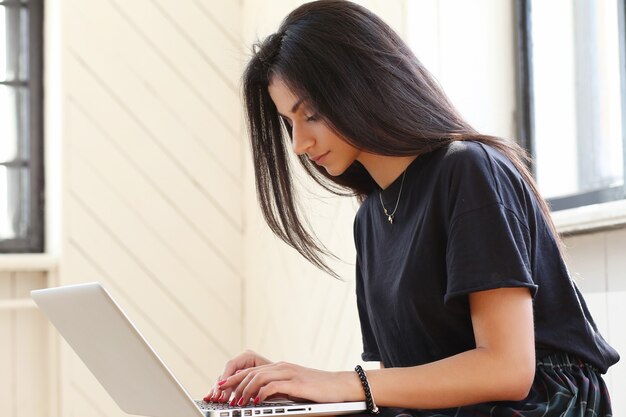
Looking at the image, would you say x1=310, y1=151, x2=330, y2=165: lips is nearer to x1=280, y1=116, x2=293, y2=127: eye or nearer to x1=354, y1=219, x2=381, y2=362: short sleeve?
x1=280, y1=116, x2=293, y2=127: eye

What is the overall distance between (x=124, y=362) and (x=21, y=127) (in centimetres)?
180

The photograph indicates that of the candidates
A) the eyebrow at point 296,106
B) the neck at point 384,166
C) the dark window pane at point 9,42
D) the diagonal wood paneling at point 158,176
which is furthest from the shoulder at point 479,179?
the dark window pane at point 9,42

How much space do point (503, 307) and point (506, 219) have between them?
11 centimetres

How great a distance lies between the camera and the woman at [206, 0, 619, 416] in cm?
125

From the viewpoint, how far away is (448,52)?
227cm

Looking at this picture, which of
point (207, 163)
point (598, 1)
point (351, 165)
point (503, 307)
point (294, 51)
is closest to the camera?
point (503, 307)

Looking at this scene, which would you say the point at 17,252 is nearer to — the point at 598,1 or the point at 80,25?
the point at 80,25

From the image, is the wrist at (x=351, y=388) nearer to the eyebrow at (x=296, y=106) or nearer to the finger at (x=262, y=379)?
the finger at (x=262, y=379)

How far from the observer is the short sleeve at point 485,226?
1.25m

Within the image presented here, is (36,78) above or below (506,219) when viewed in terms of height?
above

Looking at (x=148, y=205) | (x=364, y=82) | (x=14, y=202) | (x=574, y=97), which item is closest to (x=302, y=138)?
(x=364, y=82)

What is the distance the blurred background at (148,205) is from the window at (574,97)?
369 millimetres

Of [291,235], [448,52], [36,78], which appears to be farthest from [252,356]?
[36,78]

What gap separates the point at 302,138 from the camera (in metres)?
1.50
